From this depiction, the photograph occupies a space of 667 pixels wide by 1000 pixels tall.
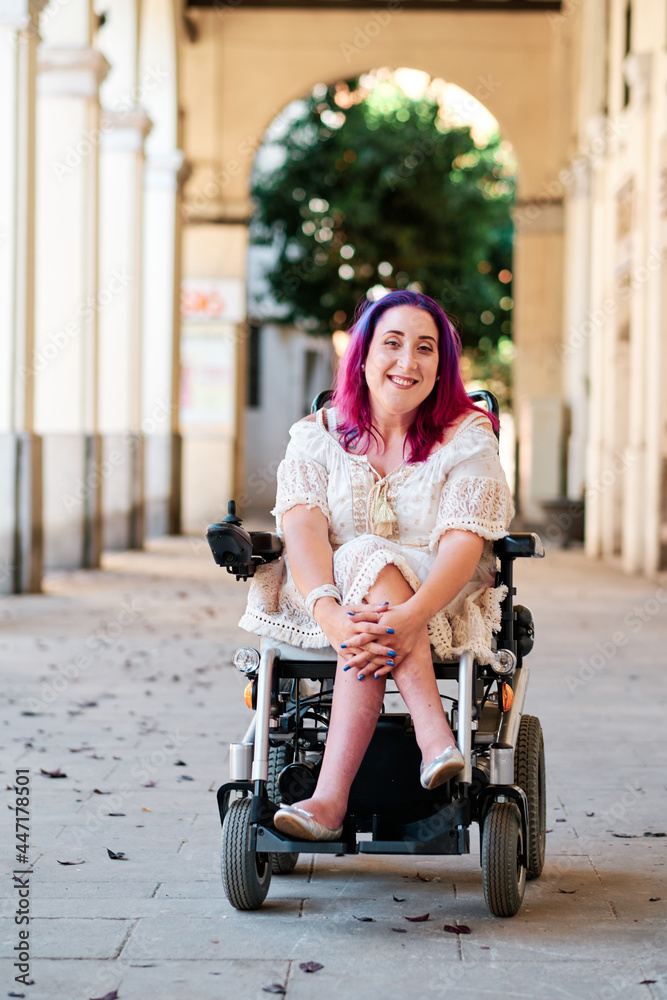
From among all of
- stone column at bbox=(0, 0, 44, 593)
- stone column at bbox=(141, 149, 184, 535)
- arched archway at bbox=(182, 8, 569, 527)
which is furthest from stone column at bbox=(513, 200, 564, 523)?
stone column at bbox=(0, 0, 44, 593)

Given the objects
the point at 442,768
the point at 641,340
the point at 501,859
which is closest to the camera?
the point at 442,768

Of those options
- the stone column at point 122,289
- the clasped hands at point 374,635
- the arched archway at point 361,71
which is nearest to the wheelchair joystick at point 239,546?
the clasped hands at point 374,635

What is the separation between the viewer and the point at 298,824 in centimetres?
335

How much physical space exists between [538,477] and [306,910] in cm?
1828

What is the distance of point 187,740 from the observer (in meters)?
5.89

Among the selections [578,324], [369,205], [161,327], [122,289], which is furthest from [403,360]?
[369,205]

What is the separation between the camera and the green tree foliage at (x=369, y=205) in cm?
3003

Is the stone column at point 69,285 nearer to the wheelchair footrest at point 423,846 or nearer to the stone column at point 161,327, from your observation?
the stone column at point 161,327

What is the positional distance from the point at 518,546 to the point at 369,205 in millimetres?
26852

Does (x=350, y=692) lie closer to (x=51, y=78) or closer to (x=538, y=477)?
(x=51, y=78)

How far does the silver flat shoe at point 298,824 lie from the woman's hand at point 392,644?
0.37 m

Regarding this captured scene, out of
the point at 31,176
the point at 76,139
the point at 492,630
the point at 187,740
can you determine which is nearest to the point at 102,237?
the point at 76,139

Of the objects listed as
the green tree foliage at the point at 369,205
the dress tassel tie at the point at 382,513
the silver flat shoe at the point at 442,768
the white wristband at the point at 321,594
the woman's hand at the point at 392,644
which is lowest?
the silver flat shoe at the point at 442,768

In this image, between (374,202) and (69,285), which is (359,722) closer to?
(69,285)
